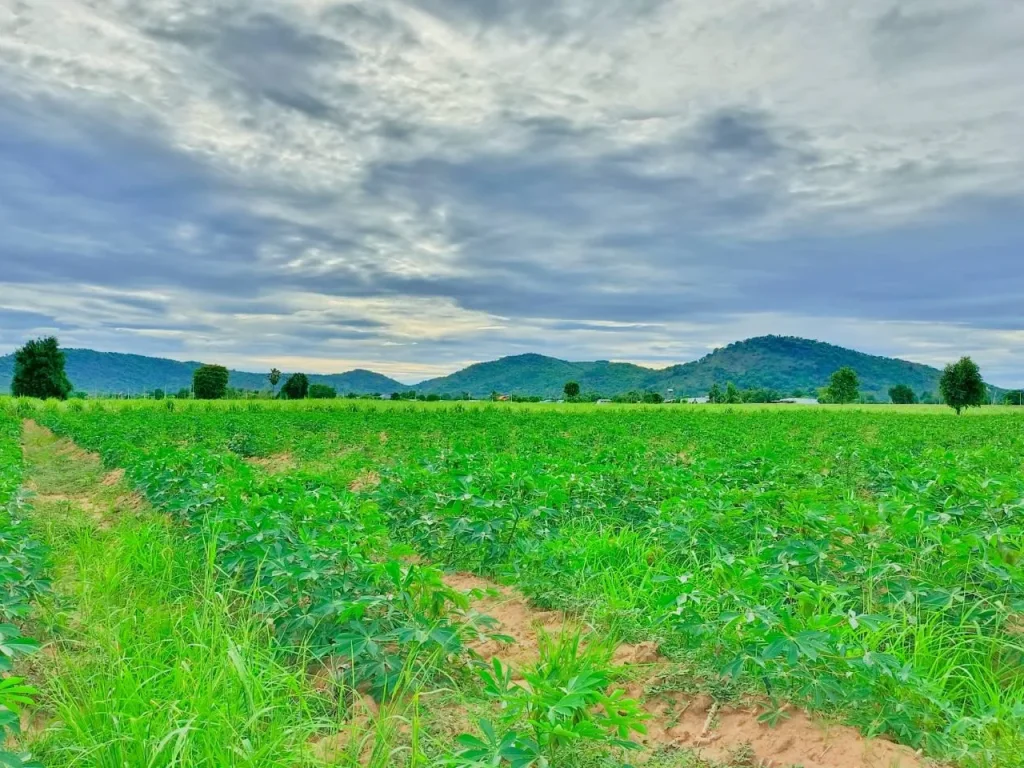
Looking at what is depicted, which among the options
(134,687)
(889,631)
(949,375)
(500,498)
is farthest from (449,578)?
(949,375)

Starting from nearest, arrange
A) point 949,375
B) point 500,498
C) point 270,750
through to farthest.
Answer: point 270,750
point 500,498
point 949,375

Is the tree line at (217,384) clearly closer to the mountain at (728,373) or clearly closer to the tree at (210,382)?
the tree at (210,382)

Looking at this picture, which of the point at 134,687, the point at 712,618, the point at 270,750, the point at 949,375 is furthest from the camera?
the point at 949,375

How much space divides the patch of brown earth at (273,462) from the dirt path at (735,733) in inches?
468

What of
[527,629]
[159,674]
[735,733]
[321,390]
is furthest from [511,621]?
[321,390]

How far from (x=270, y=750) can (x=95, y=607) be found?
2.83 meters

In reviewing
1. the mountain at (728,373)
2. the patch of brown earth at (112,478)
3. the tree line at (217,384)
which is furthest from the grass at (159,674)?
the mountain at (728,373)

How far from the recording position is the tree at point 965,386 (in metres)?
57.1

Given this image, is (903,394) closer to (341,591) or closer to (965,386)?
(965,386)

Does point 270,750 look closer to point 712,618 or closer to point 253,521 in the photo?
point 253,521

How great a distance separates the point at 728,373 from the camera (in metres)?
175

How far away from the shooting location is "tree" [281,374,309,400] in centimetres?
7419

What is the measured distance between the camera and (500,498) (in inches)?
264

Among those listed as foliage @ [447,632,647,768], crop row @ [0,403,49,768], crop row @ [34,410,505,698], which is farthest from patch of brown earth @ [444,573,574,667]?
crop row @ [0,403,49,768]
